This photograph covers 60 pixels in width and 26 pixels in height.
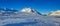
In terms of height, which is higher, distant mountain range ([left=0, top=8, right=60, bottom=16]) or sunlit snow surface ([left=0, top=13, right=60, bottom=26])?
distant mountain range ([left=0, top=8, right=60, bottom=16])

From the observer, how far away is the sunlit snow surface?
62.4 inches

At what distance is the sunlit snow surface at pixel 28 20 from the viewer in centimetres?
158

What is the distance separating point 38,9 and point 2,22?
450 millimetres

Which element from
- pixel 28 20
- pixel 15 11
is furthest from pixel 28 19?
pixel 15 11

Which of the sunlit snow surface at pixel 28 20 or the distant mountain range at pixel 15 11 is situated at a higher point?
Result: the distant mountain range at pixel 15 11

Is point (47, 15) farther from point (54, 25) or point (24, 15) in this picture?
point (24, 15)

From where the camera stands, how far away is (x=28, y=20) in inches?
64.2

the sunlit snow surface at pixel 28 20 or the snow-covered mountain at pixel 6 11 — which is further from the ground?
the snow-covered mountain at pixel 6 11

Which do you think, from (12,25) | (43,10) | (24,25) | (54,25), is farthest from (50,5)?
(12,25)

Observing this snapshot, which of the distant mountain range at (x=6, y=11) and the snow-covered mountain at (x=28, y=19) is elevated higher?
the distant mountain range at (x=6, y=11)

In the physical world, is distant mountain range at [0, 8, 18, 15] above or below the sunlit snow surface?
above

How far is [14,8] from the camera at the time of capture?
164cm

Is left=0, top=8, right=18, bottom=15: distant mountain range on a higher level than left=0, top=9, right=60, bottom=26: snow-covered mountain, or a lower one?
higher

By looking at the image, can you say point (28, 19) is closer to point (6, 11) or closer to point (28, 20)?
point (28, 20)
